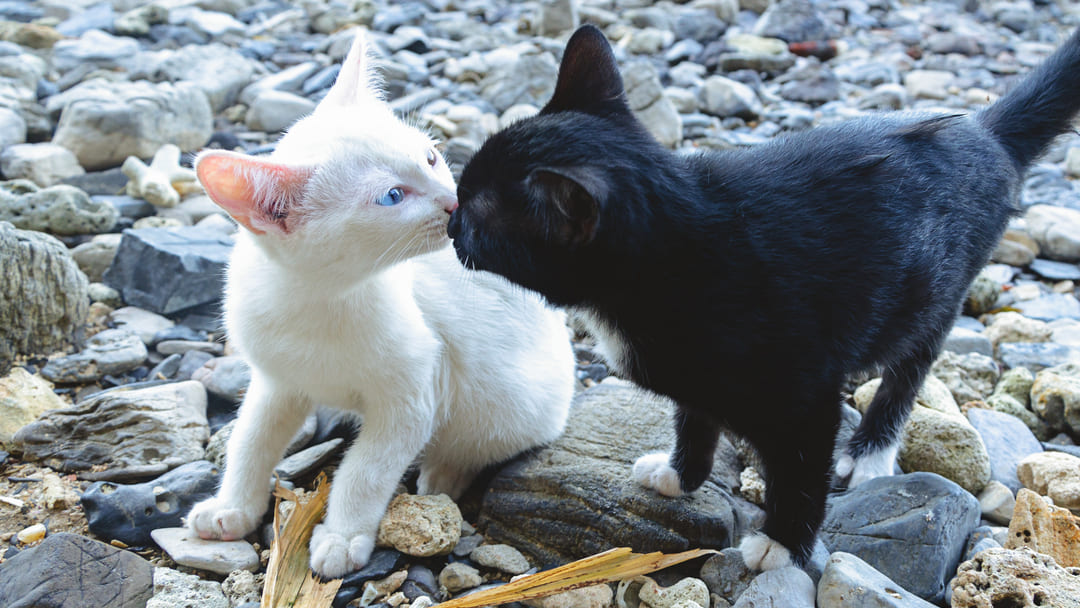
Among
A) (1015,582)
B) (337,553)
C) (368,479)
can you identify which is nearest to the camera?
(1015,582)

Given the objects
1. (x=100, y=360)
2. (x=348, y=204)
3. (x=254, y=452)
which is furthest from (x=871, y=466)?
(x=100, y=360)

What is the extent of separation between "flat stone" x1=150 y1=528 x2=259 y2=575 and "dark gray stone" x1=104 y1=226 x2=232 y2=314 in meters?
1.59

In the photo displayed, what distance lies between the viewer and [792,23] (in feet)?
28.5

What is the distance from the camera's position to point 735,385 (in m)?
2.21

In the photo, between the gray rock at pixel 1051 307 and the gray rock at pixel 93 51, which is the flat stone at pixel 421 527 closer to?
the gray rock at pixel 1051 307

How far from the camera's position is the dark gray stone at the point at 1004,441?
3080 millimetres

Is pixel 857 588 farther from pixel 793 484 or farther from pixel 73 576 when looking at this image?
pixel 73 576

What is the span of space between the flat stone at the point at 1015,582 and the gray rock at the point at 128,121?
522 centimetres

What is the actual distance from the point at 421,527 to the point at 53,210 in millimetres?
2984

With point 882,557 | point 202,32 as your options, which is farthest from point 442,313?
point 202,32

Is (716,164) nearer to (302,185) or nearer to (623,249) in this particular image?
(623,249)

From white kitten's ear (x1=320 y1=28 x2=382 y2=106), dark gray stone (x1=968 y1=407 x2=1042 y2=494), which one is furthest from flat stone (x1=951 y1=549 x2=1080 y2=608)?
white kitten's ear (x1=320 y1=28 x2=382 y2=106)

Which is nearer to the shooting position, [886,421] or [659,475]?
[659,475]

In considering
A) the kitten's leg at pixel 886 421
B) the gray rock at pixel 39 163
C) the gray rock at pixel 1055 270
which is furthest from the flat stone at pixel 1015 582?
the gray rock at pixel 39 163
